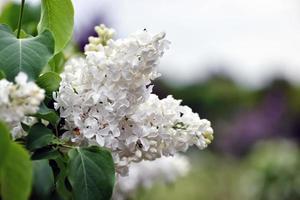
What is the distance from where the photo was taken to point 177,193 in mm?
8016

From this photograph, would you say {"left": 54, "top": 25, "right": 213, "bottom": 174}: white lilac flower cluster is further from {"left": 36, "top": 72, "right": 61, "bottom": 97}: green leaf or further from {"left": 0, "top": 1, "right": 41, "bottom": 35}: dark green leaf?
{"left": 0, "top": 1, "right": 41, "bottom": 35}: dark green leaf

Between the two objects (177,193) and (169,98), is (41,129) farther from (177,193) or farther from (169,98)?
(177,193)

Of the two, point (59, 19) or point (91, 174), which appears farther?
point (59, 19)

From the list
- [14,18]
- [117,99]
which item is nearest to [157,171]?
[14,18]

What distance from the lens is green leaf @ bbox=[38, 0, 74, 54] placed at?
1.15 metres

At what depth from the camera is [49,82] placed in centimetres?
103

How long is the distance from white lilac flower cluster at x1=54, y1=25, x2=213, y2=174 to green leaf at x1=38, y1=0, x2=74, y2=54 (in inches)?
3.9

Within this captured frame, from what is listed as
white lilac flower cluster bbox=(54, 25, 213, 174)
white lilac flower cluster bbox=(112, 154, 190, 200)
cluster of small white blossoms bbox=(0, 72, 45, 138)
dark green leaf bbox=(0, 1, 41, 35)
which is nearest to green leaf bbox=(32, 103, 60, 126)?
white lilac flower cluster bbox=(54, 25, 213, 174)

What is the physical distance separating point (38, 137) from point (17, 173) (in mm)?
128

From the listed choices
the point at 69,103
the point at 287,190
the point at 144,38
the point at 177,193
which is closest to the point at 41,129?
the point at 69,103

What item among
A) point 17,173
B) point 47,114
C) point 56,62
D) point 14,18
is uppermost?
point 14,18

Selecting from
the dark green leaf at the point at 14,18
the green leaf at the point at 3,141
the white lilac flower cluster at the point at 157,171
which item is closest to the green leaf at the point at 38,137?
the green leaf at the point at 3,141

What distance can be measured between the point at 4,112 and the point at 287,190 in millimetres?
5748

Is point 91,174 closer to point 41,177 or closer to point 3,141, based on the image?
point 41,177
